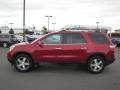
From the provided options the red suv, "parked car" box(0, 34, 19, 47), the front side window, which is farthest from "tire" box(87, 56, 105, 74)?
"parked car" box(0, 34, 19, 47)

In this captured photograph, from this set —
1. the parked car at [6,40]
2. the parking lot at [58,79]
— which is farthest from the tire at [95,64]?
the parked car at [6,40]

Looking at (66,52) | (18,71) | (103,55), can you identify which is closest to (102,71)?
(103,55)

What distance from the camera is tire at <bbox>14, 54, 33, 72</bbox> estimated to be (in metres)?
10.5

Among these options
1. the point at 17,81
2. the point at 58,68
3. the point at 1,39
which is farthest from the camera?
the point at 1,39

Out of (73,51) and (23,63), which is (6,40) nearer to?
(23,63)

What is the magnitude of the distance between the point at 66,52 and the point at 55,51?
432 mm

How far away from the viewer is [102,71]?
35.7 feet

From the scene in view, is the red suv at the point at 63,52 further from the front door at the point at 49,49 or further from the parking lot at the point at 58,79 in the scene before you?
the parking lot at the point at 58,79

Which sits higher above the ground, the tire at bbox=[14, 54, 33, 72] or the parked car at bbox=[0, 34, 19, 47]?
the parked car at bbox=[0, 34, 19, 47]

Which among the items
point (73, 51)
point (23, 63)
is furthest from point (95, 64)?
point (23, 63)

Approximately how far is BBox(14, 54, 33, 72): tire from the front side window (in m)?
0.95

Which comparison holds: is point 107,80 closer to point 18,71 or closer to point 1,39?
point 18,71

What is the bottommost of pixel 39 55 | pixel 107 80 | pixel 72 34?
pixel 107 80

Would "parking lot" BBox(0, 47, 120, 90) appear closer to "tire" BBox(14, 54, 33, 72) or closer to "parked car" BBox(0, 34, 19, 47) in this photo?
"tire" BBox(14, 54, 33, 72)
